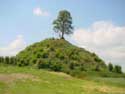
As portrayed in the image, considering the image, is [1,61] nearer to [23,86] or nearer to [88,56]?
[88,56]

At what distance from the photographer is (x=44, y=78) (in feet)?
179

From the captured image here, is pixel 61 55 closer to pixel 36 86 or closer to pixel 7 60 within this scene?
pixel 7 60

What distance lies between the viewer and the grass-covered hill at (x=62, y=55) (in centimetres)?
10462

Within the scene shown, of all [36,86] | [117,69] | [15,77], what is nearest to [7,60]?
[117,69]

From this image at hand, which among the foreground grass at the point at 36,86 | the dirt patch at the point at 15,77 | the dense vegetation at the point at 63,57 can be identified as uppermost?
the dense vegetation at the point at 63,57

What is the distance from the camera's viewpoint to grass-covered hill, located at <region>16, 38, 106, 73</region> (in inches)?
4119

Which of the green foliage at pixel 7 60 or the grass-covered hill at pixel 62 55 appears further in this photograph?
the grass-covered hill at pixel 62 55

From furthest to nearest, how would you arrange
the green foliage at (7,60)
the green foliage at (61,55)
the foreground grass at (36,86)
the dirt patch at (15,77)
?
the green foliage at (61,55), the green foliage at (7,60), the dirt patch at (15,77), the foreground grass at (36,86)

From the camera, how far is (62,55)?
110m

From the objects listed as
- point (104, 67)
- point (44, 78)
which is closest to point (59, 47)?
point (104, 67)

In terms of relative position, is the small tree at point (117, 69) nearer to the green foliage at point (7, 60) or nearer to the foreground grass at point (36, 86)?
the green foliage at point (7, 60)

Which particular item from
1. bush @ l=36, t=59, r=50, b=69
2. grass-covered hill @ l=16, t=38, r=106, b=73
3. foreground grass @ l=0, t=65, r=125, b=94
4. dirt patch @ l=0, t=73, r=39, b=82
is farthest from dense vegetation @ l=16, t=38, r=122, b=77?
foreground grass @ l=0, t=65, r=125, b=94

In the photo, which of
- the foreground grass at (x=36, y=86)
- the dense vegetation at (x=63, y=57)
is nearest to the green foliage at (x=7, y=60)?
the dense vegetation at (x=63, y=57)

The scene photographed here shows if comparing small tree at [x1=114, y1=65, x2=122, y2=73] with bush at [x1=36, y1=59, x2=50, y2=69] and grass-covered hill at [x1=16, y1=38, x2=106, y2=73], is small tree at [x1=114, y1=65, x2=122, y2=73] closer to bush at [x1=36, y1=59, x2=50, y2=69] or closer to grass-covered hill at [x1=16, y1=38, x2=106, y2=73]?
grass-covered hill at [x1=16, y1=38, x2=106, y2=73]
